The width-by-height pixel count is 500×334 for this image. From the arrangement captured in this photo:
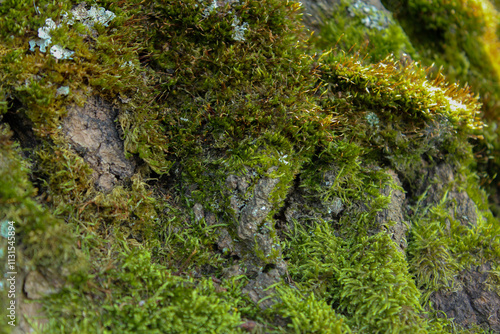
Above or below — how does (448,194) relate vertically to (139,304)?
above

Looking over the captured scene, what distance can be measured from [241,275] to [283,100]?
1786mm

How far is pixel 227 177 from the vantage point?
11.0ft

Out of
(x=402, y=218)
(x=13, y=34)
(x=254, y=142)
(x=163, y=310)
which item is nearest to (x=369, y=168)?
(x=402, y=218)

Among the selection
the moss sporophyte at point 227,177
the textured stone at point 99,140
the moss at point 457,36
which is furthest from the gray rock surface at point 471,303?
the textured stone at point 99,140

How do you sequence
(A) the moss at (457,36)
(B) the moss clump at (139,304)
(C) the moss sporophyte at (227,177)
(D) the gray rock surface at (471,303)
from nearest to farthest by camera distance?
1. (B) the moss clump at (139,304)
2. (C) the moss sporophyte at (227,177)
3. (D) the gray rock surface at (471,303)
4. (A) the moss at (457,36)

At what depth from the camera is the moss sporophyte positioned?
109 inches

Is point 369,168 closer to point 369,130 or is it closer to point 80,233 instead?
point 369,130

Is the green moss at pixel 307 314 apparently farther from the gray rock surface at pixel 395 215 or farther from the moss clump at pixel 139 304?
the gray rock surface at pixel 395 215

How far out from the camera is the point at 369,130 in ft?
12.5

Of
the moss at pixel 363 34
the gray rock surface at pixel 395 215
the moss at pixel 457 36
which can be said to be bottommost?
the gray rock surface at pixel 395 215

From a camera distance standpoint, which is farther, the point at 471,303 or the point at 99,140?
the point at 471,303

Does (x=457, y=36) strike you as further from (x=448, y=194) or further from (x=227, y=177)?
(x=227, y=177)

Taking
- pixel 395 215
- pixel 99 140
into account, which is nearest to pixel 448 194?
pixel 395 215

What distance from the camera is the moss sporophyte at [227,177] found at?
2.77 meters
